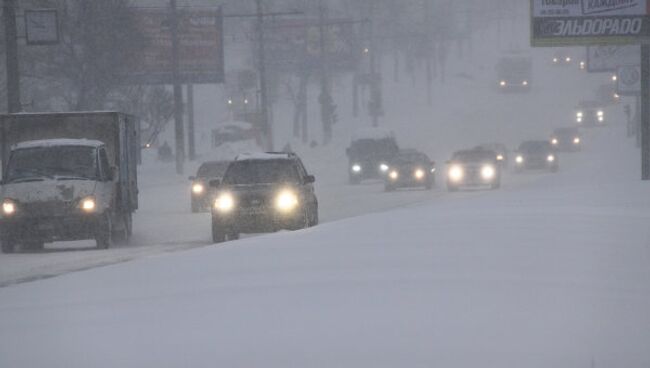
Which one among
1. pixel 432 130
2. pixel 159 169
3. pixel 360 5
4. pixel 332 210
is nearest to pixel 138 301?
pixel 332 210

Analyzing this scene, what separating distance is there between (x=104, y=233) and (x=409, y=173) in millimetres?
24239

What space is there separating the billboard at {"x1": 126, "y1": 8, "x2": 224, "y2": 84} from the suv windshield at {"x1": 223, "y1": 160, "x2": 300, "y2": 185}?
1479 inches

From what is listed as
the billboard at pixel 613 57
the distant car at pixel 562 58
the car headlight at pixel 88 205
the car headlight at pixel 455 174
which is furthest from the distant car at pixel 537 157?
the distant car at pixel 562 58

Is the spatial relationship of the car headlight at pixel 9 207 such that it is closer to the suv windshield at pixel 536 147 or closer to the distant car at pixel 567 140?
the suv windshield at pixel 536 147

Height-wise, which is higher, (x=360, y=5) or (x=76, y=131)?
(x=360, y=5)

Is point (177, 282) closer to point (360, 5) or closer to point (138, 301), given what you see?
point (138, 301)

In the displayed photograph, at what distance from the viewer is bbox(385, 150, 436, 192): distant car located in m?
45.0

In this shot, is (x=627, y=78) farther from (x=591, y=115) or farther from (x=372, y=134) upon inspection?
(x=591, y=115)

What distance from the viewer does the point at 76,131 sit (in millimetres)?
24547

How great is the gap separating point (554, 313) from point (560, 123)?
333ft

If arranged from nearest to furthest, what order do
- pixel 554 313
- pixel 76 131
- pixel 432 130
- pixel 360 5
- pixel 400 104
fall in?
pixel 554 313 → pixel 76 131 → pixel 432 130 → pixel 400 104 → pixel 360 5

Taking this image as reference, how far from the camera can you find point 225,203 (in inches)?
880

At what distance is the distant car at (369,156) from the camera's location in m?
53.1

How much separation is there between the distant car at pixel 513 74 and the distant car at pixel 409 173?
84.2m
